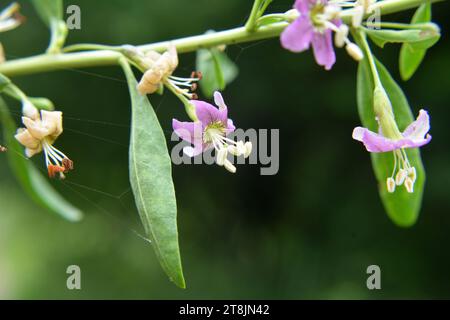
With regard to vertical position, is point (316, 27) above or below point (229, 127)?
above

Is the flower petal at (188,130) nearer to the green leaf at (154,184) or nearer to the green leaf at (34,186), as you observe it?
the green leaf at (154,184)

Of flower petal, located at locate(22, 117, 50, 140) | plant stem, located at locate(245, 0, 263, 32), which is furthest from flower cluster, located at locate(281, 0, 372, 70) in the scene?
flower petal, located at locate(22, 117, 50, 140)

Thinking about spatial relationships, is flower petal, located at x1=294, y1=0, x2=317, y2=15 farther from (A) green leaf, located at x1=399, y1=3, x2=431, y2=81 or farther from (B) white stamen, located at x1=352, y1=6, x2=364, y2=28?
(A) green leaf, located at x1=399, y1=3, x2=431, y2=81

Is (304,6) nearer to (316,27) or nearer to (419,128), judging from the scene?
(316,27)

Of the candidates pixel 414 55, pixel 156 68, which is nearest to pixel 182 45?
pixel 156 68

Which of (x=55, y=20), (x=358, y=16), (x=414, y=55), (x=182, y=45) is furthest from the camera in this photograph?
(x=414, y=55)

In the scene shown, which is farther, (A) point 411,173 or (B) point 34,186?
(B) point 34,186
